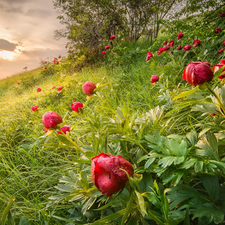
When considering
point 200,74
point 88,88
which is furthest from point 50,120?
point 200,74

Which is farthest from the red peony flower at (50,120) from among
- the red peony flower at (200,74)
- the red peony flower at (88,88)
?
the red peony flower at (200,74)

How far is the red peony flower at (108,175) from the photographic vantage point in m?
0.37

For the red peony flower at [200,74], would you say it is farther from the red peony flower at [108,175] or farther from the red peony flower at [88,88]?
the red peony flower at [88,88]

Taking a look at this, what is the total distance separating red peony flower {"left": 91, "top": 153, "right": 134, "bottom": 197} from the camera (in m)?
0.37

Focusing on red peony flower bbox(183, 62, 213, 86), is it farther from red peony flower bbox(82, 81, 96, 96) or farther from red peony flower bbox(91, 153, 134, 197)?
red peony flower bbox(82, 81, 96, 96)

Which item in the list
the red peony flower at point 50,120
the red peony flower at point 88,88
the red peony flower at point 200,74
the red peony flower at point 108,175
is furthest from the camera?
the red peony flower at point 88,88

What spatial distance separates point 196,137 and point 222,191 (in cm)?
20

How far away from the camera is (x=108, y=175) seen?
37 cm

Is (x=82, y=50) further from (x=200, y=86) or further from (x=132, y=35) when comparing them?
(x=200, y=86)

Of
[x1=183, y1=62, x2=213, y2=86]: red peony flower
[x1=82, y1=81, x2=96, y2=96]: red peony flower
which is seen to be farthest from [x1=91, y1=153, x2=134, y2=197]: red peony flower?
[x1=82, y1=81, x2=96, y2=96]: red peony flower

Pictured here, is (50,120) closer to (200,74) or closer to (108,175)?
(108,175)

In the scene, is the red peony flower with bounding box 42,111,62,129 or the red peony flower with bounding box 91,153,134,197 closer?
the red peony flower with bounding box 91,153,134,197

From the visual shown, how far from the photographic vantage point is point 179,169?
0.53 m

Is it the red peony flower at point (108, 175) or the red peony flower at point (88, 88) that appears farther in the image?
the red peony flower at point (88, 88)
